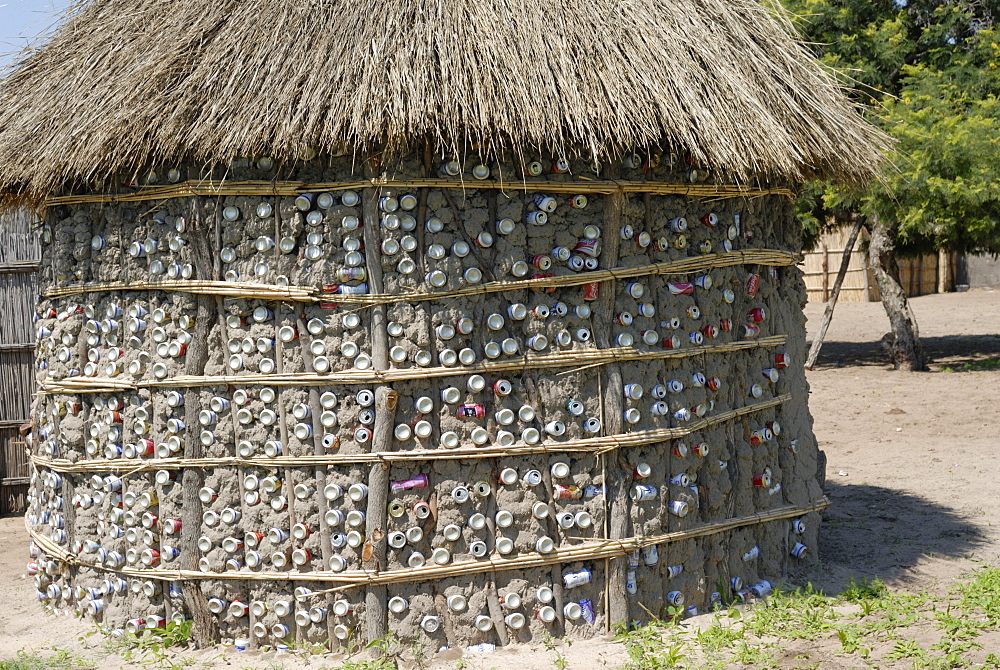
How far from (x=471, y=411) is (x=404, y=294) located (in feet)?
2.15

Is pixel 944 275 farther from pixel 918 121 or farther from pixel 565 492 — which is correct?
pixel 565 492

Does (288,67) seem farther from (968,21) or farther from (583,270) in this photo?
(968,21)

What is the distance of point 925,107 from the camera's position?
11078 mm

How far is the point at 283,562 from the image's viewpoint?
4.43m

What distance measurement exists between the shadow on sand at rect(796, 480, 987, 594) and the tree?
14.8ft

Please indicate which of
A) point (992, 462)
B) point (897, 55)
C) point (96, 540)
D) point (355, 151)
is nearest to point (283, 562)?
point (96, 540)

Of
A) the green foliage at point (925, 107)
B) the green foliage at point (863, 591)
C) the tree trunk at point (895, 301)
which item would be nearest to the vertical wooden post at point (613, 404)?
the green foliage at point (863, 591)

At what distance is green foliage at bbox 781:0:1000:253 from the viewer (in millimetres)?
10398

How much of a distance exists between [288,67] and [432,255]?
117cm

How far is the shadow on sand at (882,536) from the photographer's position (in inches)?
212

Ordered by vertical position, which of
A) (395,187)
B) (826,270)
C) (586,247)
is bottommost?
(826,270)

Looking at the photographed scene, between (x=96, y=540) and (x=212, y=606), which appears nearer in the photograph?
(x=212, y=606)

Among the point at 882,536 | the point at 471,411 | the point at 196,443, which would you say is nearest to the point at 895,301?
the point at 882,536

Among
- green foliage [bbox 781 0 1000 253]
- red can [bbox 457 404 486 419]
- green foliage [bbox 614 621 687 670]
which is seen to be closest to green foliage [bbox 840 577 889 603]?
green foliage [bbox 614 621 687 670]
